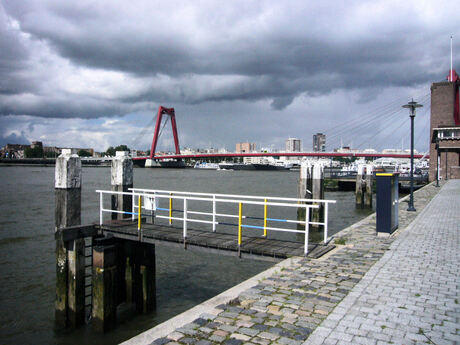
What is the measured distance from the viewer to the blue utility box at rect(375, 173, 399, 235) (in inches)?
326

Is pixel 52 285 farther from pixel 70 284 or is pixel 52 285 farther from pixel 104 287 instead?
pixel 104 287

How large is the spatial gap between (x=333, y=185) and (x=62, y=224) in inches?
1216

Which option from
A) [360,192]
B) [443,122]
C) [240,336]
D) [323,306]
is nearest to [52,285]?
[240,336]

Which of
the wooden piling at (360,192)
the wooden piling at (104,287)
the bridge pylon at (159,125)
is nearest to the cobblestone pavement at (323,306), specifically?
the wooden piling at (104,287)

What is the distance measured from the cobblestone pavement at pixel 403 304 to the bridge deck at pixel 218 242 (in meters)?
1.32

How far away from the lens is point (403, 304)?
171 inches

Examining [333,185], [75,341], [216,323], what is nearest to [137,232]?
[75,341]

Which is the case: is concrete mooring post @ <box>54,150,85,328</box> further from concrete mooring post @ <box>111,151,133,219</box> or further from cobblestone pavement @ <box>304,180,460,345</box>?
cobblestone pavement @ <box>304,180,460,345</box>

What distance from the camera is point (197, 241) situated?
689 cm

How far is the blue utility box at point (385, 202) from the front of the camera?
27.2 ft

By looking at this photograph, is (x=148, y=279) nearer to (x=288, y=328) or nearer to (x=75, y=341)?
(x=75, y=341)

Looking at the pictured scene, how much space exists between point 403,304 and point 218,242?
3298 mm

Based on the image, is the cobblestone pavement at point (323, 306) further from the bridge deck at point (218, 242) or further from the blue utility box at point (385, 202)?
the blue utility box at point (385, 202)

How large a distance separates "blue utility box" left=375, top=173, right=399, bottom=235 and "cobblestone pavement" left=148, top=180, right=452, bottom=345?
A: 190 cm
